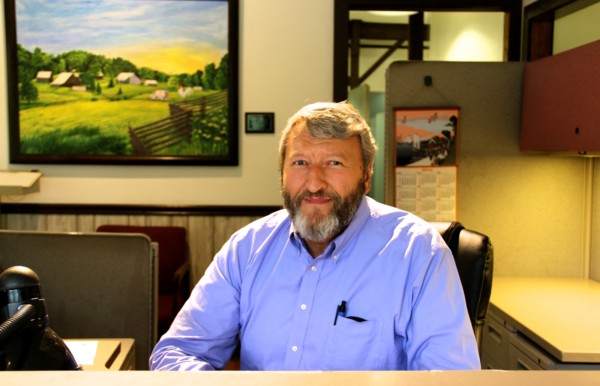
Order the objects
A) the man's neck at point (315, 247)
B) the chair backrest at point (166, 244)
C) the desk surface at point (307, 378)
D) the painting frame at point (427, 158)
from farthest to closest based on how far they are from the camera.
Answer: the chair backrest at point (166, 244) → the painting frame at point (427, 158) → the man's neck at point (315, 247) → the desk surface at point (307, 378)

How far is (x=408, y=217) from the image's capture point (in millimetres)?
1582

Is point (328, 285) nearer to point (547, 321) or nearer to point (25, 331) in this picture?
point (25, 331)

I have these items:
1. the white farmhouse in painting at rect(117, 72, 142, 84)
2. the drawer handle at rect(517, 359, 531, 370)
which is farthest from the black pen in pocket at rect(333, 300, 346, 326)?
the white farmhouse in painting at rect(117, 72, 142, 84)

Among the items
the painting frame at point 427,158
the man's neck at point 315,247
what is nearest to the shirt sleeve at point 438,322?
the man's neck at point 315,247

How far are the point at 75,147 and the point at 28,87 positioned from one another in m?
0.46

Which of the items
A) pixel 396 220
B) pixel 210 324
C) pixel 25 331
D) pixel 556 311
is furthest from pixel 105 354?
pixel 556 311

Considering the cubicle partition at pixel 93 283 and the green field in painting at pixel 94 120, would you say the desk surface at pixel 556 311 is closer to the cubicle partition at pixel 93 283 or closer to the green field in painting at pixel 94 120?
the cubicle partition at pixel 93 283

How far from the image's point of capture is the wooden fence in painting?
11.7 ft

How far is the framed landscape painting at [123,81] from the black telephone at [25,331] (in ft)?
9.52

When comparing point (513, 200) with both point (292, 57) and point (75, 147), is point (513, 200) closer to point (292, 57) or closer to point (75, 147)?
point (292, 57)

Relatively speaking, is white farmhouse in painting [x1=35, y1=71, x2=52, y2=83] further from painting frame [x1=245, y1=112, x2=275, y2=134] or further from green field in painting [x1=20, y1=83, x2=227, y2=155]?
painting frame [x1=245, y1=112, x2=275, y2=134]

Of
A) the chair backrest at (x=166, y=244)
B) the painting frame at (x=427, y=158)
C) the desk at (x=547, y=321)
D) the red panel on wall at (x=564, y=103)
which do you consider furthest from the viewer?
the chair backrest at (x=166, y=244)

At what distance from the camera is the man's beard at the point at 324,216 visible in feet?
5.05

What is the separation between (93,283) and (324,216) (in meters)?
0.88
